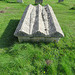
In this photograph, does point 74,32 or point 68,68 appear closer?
A: point 68,68

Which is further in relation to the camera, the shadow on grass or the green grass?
the shadow on grass

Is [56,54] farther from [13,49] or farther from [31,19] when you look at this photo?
[31,19]

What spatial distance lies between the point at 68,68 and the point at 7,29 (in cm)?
649

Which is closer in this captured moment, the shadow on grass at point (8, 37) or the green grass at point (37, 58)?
the green grass at point (37, 58)

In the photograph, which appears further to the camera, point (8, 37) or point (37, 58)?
point (8, 37)

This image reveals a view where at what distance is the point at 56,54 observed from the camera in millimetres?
→ 4812

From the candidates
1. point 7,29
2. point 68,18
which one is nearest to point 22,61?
point 7,29

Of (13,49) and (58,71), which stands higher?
(13,49)

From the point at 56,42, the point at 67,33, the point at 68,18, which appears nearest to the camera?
the point at 56,42

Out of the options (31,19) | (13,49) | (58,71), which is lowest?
(58,71)

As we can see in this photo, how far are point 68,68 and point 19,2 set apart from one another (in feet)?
49.2

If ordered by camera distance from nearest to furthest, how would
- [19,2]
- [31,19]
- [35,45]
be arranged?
[35,45] → [31,19] → [19,2]

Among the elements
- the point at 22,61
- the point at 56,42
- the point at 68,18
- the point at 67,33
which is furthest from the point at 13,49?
the point at 68,18

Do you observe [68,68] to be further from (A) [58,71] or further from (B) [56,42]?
(B) [56,42]
